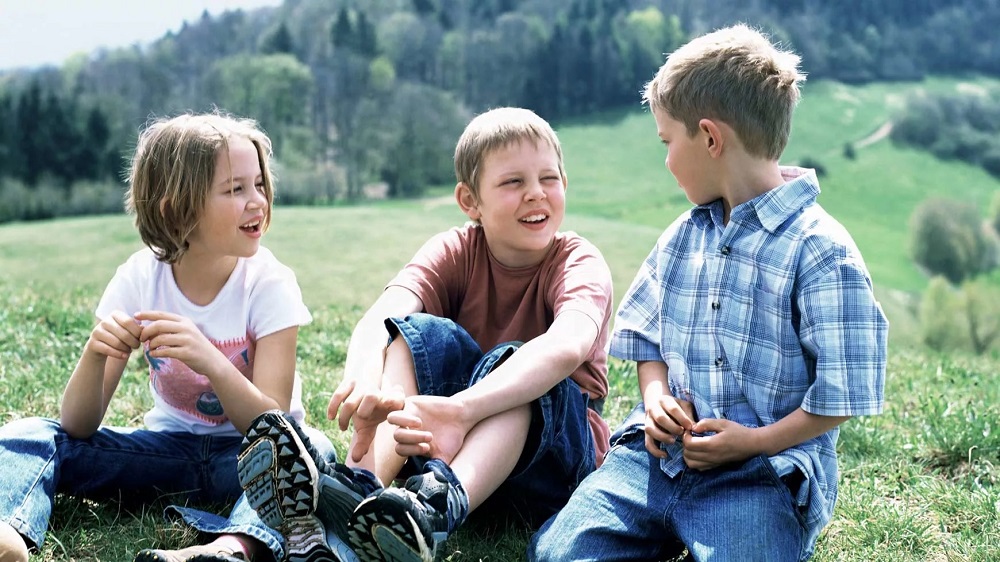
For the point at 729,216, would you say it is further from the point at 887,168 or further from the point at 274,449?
the point at 887,168

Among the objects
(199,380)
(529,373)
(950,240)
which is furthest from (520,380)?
(950,240)

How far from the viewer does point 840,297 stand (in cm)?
213

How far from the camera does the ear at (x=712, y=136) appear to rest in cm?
232

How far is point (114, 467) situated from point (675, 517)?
4.75 feet

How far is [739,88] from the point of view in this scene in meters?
2.32

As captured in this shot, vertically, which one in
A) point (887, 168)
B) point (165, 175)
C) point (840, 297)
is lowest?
point (887, 168)

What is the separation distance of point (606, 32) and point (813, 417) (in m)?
12.3

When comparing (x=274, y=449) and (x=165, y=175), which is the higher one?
Result: (x=165, y=175)

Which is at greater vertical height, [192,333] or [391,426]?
[192,333]

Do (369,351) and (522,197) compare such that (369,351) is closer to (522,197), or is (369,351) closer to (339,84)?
(522,197)

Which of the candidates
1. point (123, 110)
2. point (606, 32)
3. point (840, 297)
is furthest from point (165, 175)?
point (606, 32)

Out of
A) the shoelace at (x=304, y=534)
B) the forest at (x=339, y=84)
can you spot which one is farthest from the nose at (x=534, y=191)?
the forest at (x=339, y=84)

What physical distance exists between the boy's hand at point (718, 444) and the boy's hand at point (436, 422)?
1.68ft

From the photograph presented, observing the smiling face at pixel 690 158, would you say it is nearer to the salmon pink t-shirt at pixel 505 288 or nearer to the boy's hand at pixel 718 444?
the salmon pink t-shirt at pixel 505 288
